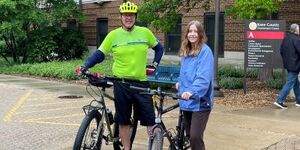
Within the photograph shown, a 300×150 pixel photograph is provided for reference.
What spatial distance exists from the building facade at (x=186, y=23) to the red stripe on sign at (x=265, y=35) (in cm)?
604

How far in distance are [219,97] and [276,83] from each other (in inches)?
90.7

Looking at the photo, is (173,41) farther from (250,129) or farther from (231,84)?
(250,129)

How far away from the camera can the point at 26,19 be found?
872 inches

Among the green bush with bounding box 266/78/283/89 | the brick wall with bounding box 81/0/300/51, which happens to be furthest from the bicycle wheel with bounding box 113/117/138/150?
the brick wall with bounding box 81/0/300/51

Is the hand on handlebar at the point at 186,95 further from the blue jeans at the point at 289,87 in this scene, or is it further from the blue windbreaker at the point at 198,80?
the blue jeans at the point at 289,87

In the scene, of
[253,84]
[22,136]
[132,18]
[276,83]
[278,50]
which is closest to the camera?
[132,18]

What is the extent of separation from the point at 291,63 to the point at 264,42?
1.72 m

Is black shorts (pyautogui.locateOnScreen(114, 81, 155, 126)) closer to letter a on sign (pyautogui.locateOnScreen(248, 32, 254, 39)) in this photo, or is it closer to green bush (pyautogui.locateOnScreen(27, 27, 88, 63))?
letter a on sign (pyautogui.locateOnScreen(248, 32, 254, 39))

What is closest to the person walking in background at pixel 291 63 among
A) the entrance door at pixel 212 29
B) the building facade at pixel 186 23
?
the building facade at pixel 186 23

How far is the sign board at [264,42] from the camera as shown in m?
12.1

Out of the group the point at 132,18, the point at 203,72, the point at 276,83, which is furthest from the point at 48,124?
the point at 276,83

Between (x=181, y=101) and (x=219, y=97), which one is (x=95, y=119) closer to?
(x=181, y=101)

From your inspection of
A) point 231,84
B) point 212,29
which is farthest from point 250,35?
point 212,29

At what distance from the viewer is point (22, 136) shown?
8062 millimetres
